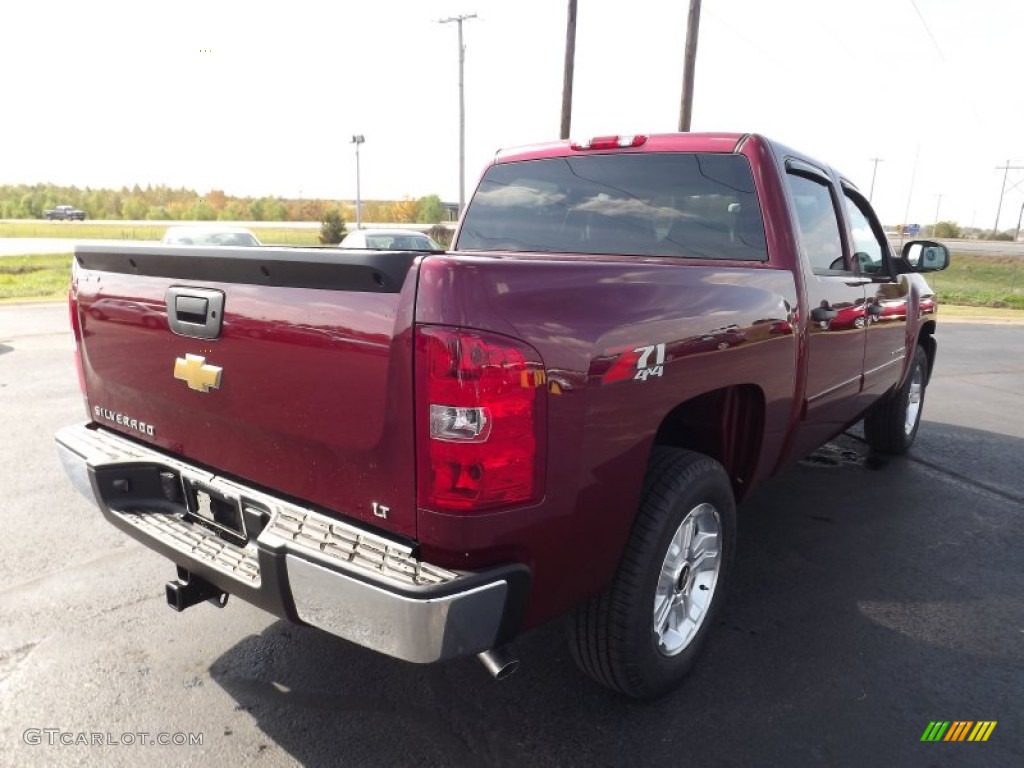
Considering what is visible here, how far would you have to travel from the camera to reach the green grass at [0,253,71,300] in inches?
706

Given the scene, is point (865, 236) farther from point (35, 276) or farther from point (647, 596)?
point (35, 276)

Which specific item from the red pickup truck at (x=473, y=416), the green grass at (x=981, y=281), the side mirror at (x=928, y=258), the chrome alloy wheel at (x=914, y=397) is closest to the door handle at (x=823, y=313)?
the red pickup truck at (x=473, y=416)

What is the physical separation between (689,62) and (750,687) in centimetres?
1774

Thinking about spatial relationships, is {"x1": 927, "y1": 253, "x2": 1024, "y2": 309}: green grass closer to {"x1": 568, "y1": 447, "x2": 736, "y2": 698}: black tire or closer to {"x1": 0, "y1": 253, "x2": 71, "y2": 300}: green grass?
{"x1": 568, "y1": 447, "x2": 736, "y2": 698}: black tire

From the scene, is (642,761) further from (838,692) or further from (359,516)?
(359,516)

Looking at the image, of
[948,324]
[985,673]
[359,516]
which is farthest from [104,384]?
[948,324]

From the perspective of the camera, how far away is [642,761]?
2275 millimetres

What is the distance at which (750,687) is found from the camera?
267cm

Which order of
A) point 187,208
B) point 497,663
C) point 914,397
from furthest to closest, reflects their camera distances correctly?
point 187,208 < point 914,397 < point 497,663

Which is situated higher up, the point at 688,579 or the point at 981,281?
the point at 688,579

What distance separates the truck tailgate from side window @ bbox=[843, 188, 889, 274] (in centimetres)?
313

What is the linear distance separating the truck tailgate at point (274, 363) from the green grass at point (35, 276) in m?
12.0

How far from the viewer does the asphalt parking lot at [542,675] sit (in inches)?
92.0

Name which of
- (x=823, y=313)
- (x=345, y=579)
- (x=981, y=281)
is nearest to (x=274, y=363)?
(x=345, y=579)
